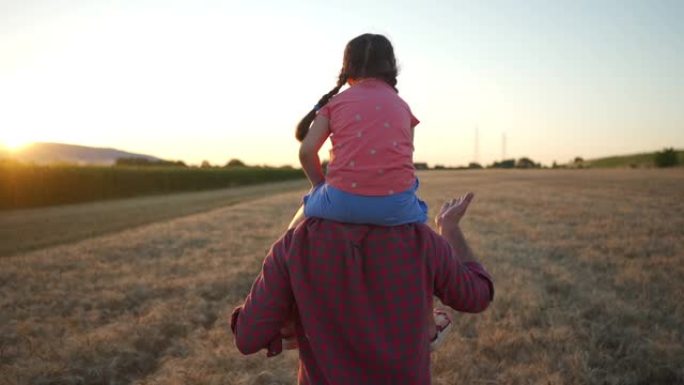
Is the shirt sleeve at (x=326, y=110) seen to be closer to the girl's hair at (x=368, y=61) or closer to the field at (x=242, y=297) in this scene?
the girl's hair at (x=368, y=61)

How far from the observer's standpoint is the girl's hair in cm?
189

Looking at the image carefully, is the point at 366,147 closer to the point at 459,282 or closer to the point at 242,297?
the point at 459,282

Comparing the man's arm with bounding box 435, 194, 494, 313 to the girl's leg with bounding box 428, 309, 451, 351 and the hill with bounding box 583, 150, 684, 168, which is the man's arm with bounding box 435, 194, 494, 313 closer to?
the girl's leg with bounding box 428, 309, 451, 351

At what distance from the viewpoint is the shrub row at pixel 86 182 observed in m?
29.4

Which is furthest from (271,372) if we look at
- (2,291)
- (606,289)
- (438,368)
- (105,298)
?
(2,291)

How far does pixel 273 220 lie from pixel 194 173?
37.9 m

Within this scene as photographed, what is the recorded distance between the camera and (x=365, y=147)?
70.2 inches

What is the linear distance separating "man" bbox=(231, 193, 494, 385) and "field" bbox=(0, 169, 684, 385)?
3.22 meters

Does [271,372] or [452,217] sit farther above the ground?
[452,217]

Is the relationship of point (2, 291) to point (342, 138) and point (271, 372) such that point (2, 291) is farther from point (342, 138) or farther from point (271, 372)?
point (342, 138)

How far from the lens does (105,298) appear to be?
7789 millimetres

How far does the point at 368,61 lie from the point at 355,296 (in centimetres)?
84

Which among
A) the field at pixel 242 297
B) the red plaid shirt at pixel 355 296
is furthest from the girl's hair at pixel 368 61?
the field at pixel 242 297

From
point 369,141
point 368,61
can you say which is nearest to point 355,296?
point 369,141
